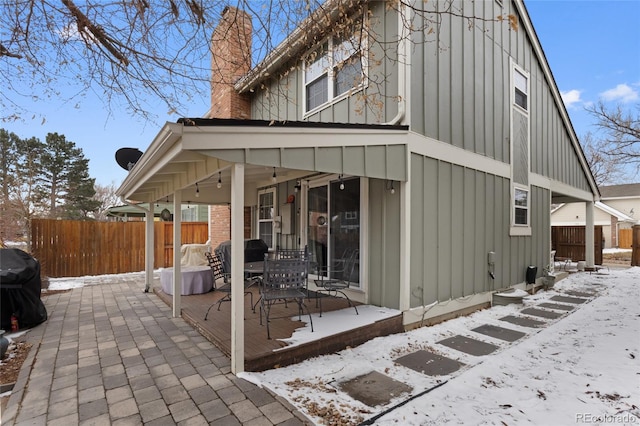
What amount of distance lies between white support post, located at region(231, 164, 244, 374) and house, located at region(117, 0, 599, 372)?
1 centimetres

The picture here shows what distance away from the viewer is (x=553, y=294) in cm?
741

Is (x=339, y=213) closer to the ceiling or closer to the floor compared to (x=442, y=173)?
closer to the floor

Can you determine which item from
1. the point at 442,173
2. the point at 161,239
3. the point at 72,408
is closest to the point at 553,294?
the point at 442,173

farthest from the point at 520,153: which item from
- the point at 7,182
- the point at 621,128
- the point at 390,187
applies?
the point at 7,182

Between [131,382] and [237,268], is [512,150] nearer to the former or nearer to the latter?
[237,268]

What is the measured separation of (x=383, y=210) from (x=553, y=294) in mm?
5515

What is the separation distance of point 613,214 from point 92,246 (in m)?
30.1

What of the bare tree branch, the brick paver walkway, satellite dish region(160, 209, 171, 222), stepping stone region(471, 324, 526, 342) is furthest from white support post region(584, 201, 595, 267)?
satellite dish region(160, 209, 171, 222)

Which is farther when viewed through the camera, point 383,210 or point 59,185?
point 59,185

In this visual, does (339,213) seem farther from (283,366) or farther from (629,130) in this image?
(629,130)

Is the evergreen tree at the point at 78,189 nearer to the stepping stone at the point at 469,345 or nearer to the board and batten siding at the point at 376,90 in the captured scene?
the board and batten siding at the point at 376,90

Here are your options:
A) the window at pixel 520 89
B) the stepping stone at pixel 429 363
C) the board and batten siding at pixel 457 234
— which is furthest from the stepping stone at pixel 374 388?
the window at pixel 520 89

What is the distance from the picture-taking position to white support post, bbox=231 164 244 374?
3078 mm

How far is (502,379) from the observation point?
3.18 meters
